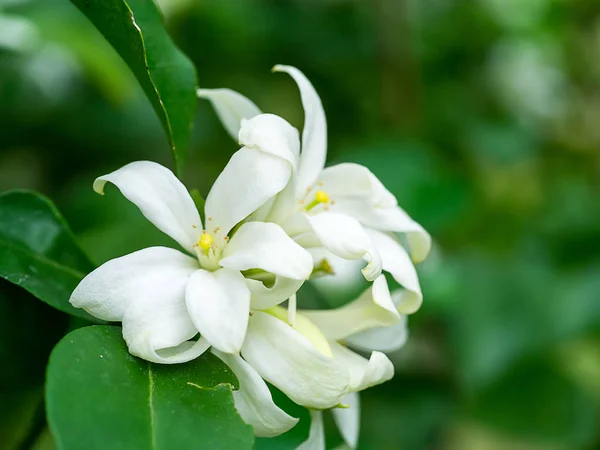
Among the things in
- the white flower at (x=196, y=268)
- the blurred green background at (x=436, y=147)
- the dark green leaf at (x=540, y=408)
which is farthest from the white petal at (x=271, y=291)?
the dark green leaf at (x=540, y=408)

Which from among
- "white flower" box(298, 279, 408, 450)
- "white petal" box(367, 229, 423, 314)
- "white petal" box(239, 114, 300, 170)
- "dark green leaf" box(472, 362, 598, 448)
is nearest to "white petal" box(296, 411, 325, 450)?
"white flower" box(298, 279, 408, 450)

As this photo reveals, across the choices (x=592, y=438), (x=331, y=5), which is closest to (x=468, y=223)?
(x=592, y=438)

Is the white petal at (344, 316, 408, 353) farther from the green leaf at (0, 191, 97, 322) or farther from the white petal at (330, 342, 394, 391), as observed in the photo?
the green leaf at (0, 191, 97, 322)

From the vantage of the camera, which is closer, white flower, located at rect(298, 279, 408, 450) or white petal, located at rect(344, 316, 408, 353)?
white flower, located at rect(298, 279, 408, 450)

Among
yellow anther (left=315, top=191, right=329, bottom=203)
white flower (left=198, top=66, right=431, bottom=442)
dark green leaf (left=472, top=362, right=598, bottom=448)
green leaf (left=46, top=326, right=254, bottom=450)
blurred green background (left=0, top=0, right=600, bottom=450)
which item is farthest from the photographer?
dark green leaf (left=472, top=362, right=598, bottom=448)

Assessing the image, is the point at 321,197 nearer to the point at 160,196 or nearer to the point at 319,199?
the point at 319,199

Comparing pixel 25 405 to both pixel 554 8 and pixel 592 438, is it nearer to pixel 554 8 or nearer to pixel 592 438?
pixel 592 438

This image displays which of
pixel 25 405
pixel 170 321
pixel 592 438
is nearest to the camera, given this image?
pixel 170 321

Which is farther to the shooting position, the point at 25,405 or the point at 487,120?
the point at 487,120

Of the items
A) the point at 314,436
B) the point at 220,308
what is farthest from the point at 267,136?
the point at 314,436
